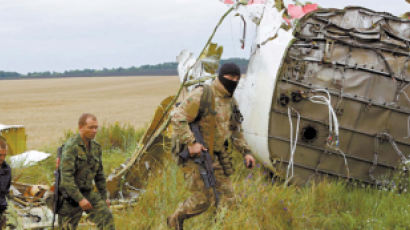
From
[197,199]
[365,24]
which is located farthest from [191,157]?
[365,24]

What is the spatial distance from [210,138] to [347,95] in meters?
2.49

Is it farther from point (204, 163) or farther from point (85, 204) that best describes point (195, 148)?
point (85, 204)

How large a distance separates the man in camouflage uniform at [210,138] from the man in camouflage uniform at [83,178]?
0.70m

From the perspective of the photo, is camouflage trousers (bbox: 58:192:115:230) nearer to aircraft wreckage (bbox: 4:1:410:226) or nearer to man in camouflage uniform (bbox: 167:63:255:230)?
man in camouflage uniform (bbox: 167:63:255:230)

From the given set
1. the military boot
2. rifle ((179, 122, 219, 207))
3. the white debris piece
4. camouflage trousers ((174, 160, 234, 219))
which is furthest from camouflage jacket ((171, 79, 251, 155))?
the white debris piece

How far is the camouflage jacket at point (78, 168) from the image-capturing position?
12.0 feet

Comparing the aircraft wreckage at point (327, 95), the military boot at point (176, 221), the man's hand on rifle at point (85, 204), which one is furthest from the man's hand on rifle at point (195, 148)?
the aircraft wreckage at point (327, 95)

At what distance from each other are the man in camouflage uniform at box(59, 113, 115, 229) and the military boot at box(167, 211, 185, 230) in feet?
1.83

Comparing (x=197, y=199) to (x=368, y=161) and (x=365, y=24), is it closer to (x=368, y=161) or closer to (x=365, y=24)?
(x=368, y=161)

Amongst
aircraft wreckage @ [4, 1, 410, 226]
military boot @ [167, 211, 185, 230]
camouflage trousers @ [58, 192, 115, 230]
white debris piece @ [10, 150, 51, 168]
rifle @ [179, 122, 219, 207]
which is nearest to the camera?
camouflage trousers @ [58, 192, 115, 230]

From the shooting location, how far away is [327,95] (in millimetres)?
5797

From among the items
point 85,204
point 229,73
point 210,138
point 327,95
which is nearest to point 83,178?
point 85,204

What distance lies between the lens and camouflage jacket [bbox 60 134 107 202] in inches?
144

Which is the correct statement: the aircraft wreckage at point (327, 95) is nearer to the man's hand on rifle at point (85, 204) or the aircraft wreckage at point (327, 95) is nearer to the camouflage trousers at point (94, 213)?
the camouflage trousers at point (94, 213)
